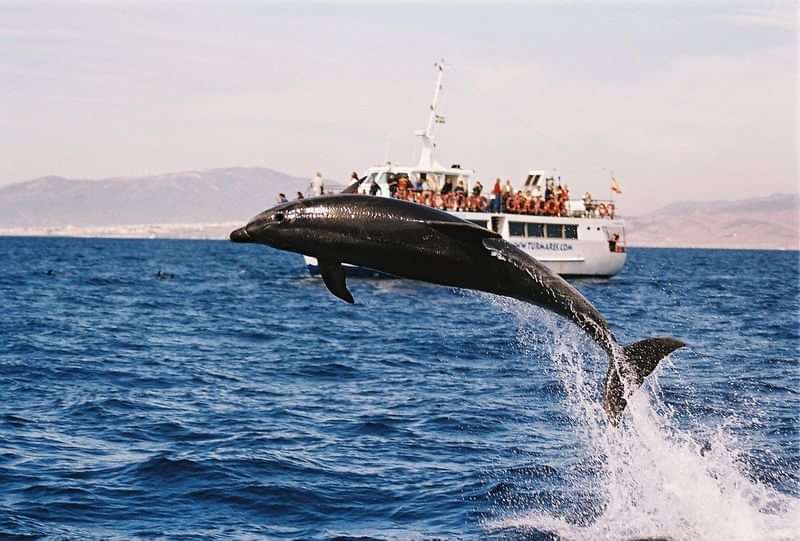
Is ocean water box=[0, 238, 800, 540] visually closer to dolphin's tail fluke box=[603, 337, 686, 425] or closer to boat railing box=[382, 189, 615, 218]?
dolphin's tail fluke box=[603, 337, 686, 425]

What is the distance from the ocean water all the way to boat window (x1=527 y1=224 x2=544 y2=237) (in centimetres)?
2437

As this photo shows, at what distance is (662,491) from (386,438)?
518 cm

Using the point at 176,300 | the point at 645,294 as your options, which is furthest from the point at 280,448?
the point at 645,294

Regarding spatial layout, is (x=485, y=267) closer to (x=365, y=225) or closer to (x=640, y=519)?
(x=365, y=225)

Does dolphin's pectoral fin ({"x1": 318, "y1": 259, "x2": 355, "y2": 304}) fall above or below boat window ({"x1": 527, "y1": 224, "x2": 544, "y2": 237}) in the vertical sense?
below

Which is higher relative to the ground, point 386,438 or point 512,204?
point 512,204

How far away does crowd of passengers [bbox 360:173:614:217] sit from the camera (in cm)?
5647

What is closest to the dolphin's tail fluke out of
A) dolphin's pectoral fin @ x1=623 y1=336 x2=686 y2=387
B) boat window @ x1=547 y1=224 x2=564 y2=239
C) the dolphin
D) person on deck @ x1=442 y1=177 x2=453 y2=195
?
dolphin's pectoral fin @ x1=623 y1=336 x2=686 y2=387

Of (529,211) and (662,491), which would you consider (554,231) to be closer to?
(529,211)

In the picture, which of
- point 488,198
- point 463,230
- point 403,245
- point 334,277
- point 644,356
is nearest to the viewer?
point 463,230

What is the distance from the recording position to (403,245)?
34.2 ft

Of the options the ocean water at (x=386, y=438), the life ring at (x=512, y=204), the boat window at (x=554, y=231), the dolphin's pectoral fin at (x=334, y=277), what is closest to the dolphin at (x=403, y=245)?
the dolphin's pectoral fin at (x=334, y=277)

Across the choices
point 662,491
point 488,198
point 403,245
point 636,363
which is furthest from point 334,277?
point 488,198

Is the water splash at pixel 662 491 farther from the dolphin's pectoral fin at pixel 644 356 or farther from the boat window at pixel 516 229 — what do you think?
the boat window at pixel 516 229
